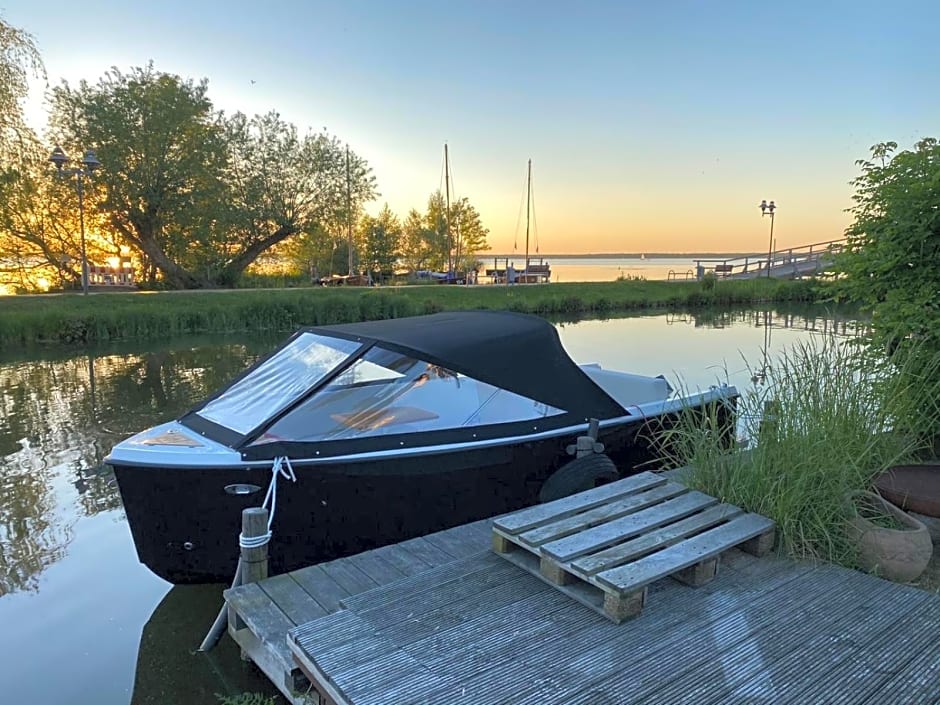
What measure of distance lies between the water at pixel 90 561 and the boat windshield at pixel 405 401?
4.64ft

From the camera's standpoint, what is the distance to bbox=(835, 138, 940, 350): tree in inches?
179

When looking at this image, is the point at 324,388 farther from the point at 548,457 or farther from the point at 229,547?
the point at 548,457

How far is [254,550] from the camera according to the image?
10.2 ft

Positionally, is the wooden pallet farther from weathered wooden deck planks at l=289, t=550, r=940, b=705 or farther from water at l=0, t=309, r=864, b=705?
water at l=0, t=309, r=864, b=705

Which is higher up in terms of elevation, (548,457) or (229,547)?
(548,457)

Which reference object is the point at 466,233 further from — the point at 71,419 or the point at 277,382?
the point at 277,382

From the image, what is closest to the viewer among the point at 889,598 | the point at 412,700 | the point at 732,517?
the point at 412,700

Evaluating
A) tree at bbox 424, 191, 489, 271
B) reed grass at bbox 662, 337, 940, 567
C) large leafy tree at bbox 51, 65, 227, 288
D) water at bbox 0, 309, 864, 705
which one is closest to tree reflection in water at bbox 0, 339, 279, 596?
water at bbox 0, 309, 864, 705

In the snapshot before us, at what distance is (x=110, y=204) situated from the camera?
24547 millimetres

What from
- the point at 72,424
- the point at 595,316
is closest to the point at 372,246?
the point at 595,316

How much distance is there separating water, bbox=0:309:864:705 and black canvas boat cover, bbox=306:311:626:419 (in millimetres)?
1093

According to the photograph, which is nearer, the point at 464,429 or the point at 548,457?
the point at 464,429

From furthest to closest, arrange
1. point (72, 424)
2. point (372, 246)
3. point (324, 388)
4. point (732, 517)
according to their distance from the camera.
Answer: point (372, 246), point (72, 424), point (324, 388), point (732, 517)

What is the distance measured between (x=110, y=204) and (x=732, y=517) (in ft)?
90.5
